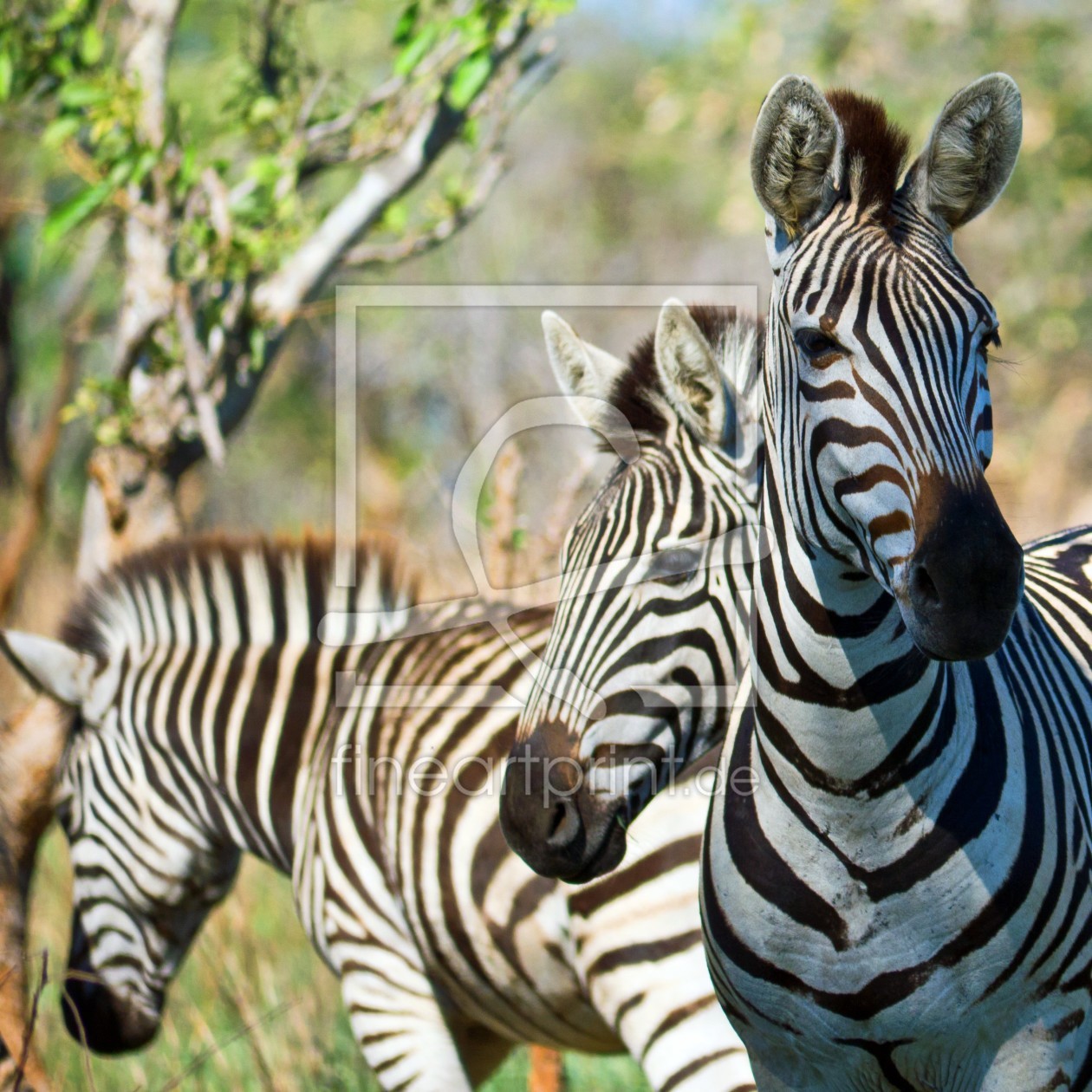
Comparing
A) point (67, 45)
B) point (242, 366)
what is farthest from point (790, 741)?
point (67, 45)

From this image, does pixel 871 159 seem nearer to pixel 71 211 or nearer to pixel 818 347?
pixel 818 347

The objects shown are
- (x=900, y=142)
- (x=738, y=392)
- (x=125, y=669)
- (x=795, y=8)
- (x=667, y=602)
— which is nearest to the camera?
(x=900, y=142)

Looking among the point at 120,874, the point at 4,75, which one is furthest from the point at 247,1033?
the point at 4,75

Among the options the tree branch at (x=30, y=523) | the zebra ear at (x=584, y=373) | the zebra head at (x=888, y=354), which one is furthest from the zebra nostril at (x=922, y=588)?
the tree branch at (x=30, y=523)

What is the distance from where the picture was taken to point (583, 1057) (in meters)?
5.41

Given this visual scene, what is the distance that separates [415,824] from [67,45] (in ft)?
10.2

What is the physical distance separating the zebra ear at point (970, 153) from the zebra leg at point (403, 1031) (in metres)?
2.55

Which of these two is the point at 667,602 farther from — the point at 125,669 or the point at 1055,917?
the point at 125,669

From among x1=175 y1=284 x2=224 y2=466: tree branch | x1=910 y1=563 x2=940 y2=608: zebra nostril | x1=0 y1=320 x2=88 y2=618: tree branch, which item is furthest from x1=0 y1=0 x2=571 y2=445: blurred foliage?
x1=910 y1=563 x2=940 y2=608: zebra nostril

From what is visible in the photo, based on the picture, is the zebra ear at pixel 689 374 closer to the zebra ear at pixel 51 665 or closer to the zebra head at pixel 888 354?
the zebra head at pixel 888 354

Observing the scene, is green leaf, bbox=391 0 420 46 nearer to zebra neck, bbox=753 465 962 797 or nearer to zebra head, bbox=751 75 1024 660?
zebra head, bbox=751 75 1024 660

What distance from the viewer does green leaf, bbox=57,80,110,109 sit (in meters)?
4.25

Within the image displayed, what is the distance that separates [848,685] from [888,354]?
1.87ft

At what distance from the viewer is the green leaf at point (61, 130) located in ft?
14.0
